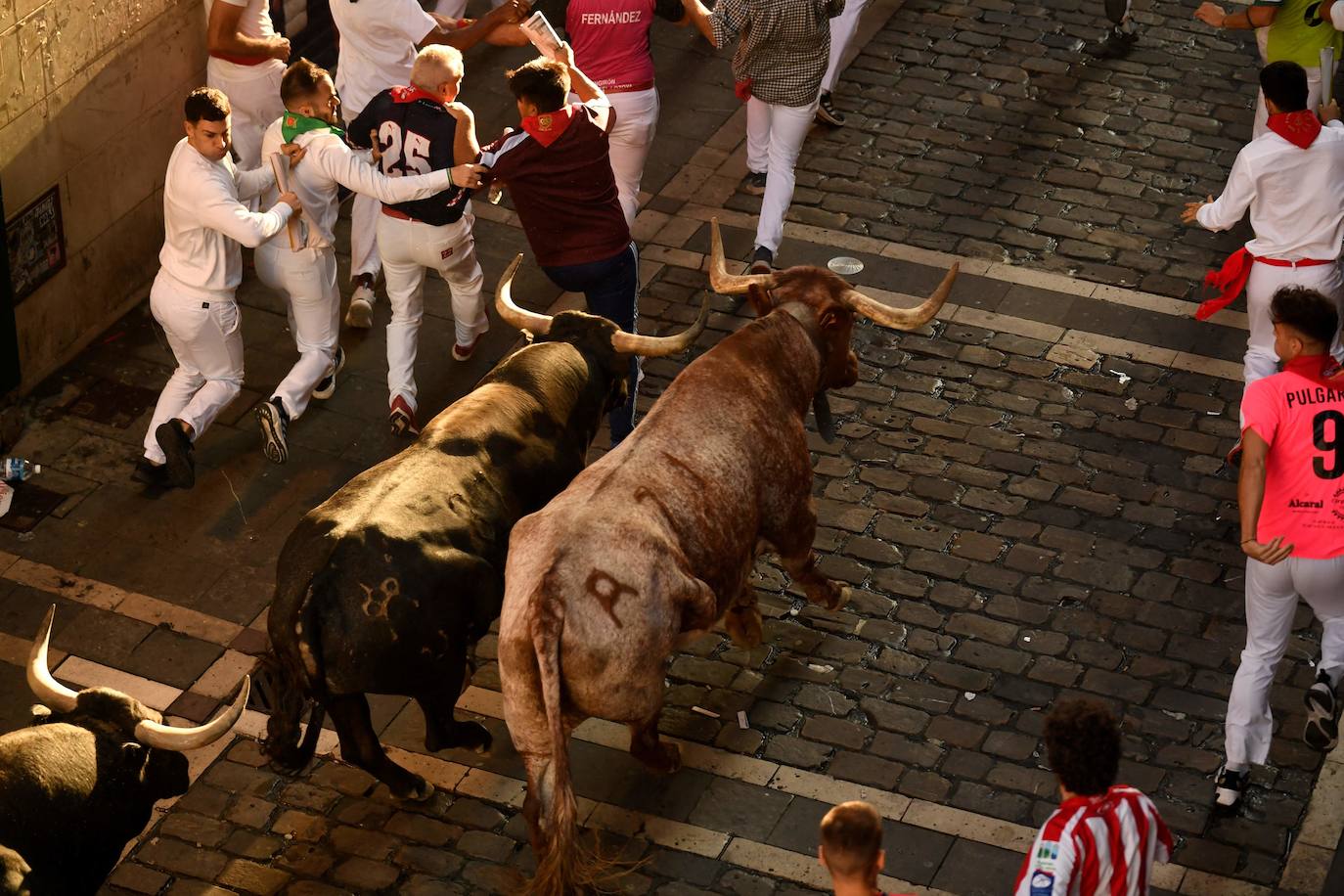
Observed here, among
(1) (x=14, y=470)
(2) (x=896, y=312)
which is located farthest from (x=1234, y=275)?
(1) (x=14, y=470)

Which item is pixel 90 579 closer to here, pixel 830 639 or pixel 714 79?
pixel 830 639

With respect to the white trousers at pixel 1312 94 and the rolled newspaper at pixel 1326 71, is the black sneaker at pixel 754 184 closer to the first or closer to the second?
the white trousers at pixel 1312 94

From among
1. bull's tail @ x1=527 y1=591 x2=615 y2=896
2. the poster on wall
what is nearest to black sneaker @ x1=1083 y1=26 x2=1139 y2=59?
the poster on wall

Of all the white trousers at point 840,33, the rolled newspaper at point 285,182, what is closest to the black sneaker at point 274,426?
the rolled newspaper at point 285,182

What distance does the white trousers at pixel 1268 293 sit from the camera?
10.4m

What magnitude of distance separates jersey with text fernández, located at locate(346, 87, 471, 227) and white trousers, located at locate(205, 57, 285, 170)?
1.86 meters

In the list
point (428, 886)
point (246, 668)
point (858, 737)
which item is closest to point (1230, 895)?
point (858, 737)

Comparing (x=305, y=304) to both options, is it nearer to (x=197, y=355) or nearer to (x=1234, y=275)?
(x=197, y=355)

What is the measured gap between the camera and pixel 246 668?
375 inches

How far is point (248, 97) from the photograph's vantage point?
1201cm

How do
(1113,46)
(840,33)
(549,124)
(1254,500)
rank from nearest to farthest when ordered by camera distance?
(1254,500), (549,124), (840,33), (1113,46)

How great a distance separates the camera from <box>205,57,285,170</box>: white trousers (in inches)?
470

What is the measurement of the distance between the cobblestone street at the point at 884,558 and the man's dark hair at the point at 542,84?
2.25 metres

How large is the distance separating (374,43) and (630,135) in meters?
1.85
